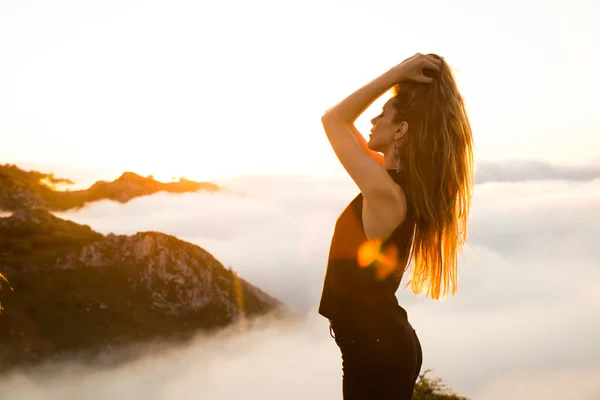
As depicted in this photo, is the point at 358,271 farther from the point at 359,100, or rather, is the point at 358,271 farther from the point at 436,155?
the point at 359,100

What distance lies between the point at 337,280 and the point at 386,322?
0.50 metres

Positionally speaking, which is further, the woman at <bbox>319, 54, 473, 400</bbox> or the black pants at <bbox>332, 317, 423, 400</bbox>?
the black pants at <bbox>332, 317, 423, 400</bbox>

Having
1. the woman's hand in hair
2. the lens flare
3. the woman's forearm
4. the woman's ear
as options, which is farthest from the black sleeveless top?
the woman's hand in hair

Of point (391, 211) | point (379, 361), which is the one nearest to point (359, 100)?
point (391, 211)

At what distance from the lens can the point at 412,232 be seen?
470 cm

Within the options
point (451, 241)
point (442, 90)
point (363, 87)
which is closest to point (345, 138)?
point (363, 87)

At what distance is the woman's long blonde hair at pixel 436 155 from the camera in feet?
14.6

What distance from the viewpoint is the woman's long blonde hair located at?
446cm

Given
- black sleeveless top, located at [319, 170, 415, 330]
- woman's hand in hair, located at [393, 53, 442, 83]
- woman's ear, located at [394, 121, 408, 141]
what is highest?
woman's hand in hair, located at [393, 53, 442, 83]

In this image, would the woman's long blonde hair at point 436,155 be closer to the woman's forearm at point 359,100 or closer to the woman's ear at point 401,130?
the woman's ear at point 401,130

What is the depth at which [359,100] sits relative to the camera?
4.34 meters

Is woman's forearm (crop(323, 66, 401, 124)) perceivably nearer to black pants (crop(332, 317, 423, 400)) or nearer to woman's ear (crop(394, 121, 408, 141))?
woman's ear (crop(394, 121, 408, 141))

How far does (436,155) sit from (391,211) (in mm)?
587

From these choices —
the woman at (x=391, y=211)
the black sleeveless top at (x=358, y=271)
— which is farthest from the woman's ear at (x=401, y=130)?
the black sleeveless top at (x=358, y=271)
